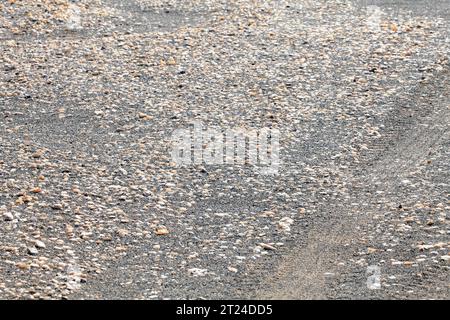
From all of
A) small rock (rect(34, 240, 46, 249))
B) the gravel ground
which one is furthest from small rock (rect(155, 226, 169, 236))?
small rock (rect(34, 240, 46, 249))

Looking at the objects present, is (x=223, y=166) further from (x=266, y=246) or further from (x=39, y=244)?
(x=39, y=244)

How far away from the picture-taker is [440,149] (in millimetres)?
8688

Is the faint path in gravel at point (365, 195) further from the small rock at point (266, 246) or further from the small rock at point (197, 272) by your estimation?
the small rock at point (197, 272)

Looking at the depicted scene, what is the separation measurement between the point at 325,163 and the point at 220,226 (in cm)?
157

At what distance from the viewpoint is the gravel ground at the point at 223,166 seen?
657 cm

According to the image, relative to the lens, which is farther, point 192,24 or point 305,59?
point 192,24

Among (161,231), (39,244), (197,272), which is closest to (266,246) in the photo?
(197,272)

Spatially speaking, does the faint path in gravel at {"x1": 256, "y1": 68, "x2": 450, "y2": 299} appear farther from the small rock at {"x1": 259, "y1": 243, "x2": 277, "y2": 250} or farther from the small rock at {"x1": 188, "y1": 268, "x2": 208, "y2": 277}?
the small rock at {"x1": 188, "y1": 268, "x2": 208, "y2": 277}

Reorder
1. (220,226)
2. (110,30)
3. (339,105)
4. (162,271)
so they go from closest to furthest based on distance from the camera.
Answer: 1. (162,271)
2. (220,226)
3. (339,105)
4. (110,30)

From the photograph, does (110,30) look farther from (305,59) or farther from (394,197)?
(394,197)

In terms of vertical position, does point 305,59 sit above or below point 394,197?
above

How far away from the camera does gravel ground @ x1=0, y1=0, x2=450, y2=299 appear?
657cm

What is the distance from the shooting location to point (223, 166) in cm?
835

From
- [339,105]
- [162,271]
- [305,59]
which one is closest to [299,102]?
[339,105]
